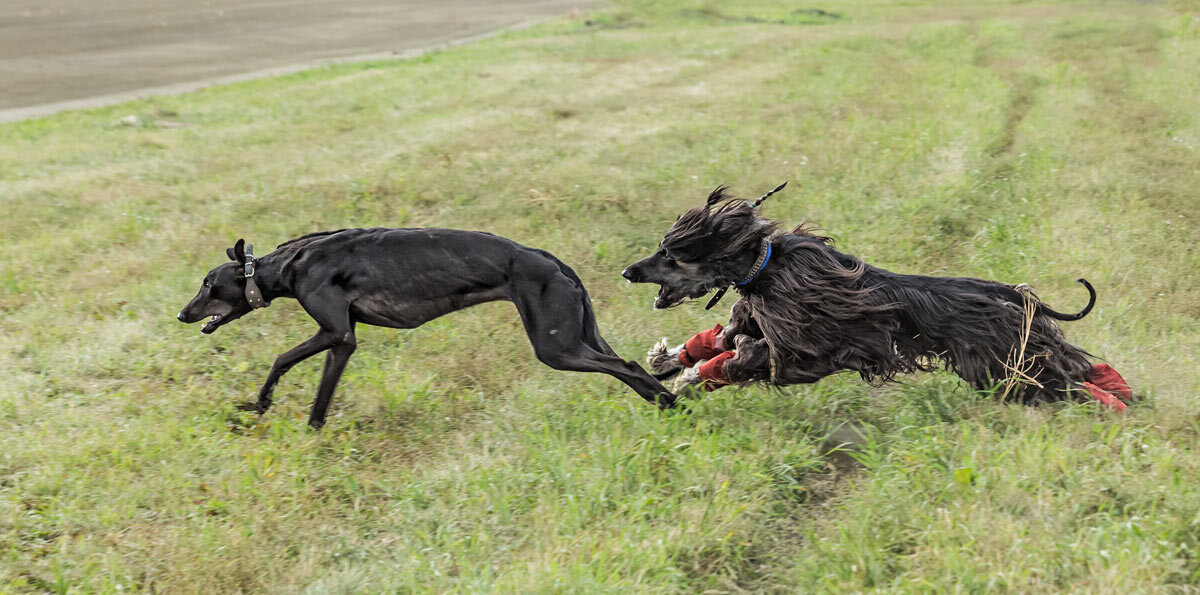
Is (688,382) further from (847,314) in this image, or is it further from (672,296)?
(847,314)

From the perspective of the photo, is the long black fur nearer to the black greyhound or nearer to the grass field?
the grass field

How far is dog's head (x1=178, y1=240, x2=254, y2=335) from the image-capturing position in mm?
5145

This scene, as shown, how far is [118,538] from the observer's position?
3908 millimetres

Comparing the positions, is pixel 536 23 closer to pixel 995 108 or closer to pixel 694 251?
pixel 995 108

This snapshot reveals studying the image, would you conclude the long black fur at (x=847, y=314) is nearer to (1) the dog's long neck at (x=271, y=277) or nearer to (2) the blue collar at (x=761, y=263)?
(2) the blue collar at (x=761, y=263)

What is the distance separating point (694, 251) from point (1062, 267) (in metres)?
3.42

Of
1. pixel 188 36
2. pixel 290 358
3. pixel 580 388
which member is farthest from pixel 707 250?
pixel 188 36

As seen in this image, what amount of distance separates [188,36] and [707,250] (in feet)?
73.8

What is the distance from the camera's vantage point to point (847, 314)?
4.46 meters

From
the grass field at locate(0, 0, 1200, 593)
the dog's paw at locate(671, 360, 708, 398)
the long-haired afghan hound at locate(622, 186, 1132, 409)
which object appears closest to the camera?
the grass field at locate(0, 0, 1200, 593)

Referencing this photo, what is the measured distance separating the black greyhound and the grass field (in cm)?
31

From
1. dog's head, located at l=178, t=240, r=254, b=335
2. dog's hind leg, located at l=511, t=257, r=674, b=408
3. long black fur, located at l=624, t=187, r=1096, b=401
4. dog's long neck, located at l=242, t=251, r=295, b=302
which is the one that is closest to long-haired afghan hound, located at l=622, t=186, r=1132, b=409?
long black fur, located at l=624, t=187, r=1096, b=401

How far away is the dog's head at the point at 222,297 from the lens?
203 inches

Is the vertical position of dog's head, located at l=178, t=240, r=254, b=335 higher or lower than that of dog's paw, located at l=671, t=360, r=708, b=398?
higher
